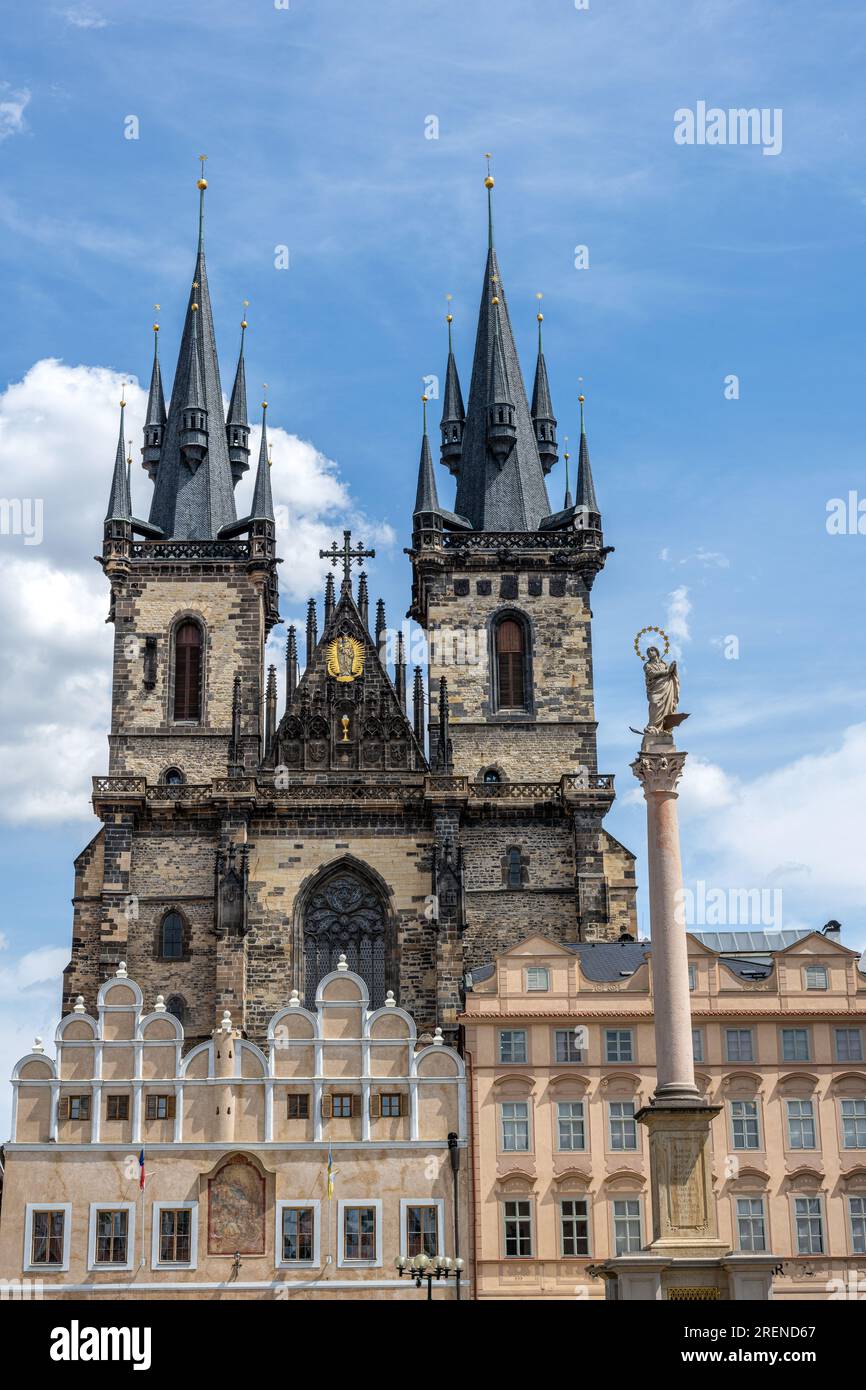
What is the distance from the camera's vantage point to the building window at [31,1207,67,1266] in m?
44.2

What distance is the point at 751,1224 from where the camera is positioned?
4519 centimetres

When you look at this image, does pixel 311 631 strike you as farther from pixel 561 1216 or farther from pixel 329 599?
pixel 561 1216

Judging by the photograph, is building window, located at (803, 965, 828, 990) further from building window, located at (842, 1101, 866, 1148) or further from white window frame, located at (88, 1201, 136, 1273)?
white window frame, located at (88, 1201, 136, 1273)

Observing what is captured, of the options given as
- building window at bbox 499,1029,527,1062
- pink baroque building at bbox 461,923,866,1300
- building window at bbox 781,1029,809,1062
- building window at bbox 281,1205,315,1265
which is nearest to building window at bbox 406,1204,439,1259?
pink baroque building at bbox 461,923,866,1300

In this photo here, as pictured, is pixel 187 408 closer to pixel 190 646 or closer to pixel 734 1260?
pixel 190 646

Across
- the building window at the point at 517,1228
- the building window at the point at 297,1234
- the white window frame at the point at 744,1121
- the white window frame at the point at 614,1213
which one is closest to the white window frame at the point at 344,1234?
the building window at the point at 297,1234

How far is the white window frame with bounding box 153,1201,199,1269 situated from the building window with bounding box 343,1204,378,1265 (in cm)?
346

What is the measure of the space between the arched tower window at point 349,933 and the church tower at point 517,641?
13.3 ft

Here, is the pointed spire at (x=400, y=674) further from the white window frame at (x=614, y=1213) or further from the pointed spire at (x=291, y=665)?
the white window frame at (x=614, y=1213)

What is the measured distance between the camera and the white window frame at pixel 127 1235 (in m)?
44.1

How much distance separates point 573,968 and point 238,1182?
9785mm

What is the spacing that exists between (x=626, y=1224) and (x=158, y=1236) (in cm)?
1098

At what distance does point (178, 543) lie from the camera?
6788cm

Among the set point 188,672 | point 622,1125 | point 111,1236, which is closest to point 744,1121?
point 622,1125
